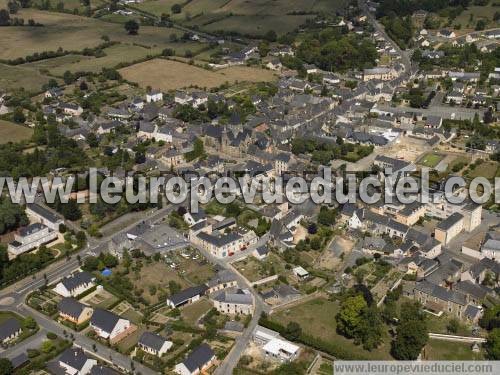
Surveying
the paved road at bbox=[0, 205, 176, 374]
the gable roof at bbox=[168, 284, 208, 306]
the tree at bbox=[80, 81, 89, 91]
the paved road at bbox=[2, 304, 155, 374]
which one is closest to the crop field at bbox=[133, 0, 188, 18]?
the tree at bbox=[80, 81, 89, 91]

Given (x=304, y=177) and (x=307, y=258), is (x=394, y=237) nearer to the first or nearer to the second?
(x=307, y=258)

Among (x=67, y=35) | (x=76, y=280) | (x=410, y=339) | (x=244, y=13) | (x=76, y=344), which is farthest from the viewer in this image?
(x=244, y=13)

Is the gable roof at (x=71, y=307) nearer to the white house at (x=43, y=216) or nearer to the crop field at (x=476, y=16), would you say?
the white house at (x=43, y=216)

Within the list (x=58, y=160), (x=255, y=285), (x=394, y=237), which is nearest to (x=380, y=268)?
(x=394, y=237)

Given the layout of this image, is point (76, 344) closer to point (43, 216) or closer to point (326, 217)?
point (43, 216)

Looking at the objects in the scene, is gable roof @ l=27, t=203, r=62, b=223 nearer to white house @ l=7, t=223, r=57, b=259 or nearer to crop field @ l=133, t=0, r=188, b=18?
white house @ l=7, t=223, r=57, b=259

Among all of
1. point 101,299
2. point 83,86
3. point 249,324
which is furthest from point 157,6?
point 249,324
